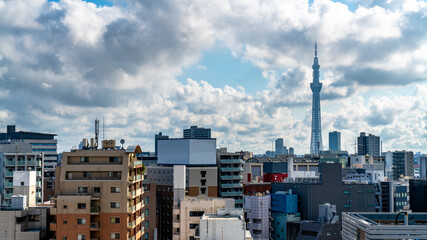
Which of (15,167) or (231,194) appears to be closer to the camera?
(15,167)

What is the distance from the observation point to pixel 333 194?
465 ft

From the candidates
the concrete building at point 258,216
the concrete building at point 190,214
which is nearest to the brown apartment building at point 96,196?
the concrete building at point 190,214

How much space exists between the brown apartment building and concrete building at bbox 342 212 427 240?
33.5 metres

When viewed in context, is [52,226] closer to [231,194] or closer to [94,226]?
[94,226]

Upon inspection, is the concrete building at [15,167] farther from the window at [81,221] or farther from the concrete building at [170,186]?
the window at [81,221]

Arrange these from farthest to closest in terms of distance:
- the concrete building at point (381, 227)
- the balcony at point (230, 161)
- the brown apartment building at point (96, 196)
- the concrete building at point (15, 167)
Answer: the balcony at point (230, 161) < the concrete building at point (15, 167) < the brown apartment building at point (96, 196) < the concrete building at point (381, 227)

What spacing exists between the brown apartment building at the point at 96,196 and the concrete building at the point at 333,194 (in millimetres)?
75876

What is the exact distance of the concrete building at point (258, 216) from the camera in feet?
435

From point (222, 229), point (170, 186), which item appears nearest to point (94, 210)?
point (222, 229)

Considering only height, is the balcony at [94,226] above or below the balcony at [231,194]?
above

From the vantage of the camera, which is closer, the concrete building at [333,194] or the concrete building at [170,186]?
the concrete building at [170,186]

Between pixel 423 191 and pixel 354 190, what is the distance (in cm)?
2090

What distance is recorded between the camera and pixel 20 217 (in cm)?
6712

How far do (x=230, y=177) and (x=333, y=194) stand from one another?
3124cm
